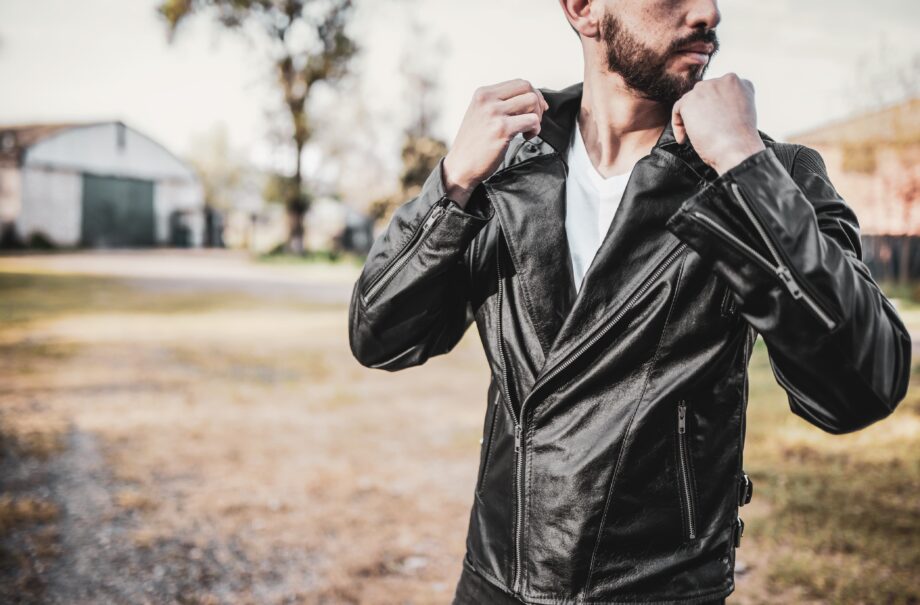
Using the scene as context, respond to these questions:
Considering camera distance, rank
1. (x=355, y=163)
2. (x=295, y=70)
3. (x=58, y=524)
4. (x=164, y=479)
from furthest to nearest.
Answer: (x=355, y=163) < (x=295, y=70) < (x=164, y=479) < (x=58, y=524)

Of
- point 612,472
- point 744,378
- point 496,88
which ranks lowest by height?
point 612,472

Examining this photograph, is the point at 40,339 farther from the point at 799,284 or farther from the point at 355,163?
the point at 355,163

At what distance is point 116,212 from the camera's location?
44.3 metres

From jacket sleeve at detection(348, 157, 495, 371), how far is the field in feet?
8.88

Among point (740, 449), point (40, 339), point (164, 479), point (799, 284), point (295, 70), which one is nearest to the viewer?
point (799, 284)

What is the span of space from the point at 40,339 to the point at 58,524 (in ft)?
24.7

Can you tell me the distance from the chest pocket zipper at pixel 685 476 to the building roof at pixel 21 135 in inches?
1741

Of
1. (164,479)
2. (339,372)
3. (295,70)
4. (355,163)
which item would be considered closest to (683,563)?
(164,479)

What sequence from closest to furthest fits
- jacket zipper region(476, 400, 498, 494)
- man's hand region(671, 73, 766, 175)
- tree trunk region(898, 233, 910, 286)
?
man's hand region(671, 73, 766, 175), jacket zipper region(476, 400, 498, 494), tree trunk region(898, 233, 910, 286)

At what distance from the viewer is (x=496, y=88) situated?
170 centimetres

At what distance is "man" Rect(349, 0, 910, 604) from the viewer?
1421 millimetres

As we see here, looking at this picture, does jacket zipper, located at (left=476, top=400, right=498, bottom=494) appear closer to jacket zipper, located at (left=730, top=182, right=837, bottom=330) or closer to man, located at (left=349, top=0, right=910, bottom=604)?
man, located at (left=349, top=0, right=910, bottom=604)

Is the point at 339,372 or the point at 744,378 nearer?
the point at 744,378

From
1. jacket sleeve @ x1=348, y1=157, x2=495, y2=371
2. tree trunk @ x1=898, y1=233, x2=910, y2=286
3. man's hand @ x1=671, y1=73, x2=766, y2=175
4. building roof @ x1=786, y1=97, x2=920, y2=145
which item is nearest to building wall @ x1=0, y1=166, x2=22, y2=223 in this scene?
building roof @ x1=786, y1=97, x2=920, y2=145
